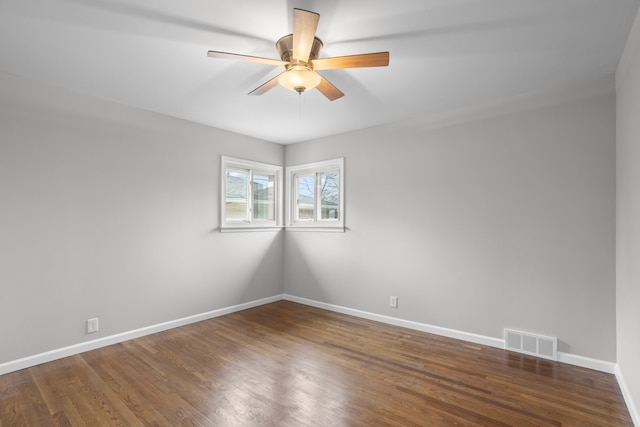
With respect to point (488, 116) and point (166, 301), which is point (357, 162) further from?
point (166, 301)

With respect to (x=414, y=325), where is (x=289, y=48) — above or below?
above

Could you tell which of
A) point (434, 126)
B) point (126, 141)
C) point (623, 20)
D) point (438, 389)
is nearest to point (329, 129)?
point (434, 126)

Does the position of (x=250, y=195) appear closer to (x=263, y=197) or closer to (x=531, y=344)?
(x=263, y=197)

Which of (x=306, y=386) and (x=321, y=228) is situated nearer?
(x=306, y=386)

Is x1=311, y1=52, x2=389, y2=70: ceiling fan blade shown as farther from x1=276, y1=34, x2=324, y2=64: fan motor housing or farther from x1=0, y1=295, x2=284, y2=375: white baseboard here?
x1=0, y1=295, x2=284, y2=375: white baseboard

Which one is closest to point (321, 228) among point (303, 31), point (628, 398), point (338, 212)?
point (338, 212)

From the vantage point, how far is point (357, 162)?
426cm

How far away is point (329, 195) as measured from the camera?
4.73m

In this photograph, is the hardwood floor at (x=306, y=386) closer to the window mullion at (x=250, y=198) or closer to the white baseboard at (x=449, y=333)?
the white baseboard at (x=449, y=333)

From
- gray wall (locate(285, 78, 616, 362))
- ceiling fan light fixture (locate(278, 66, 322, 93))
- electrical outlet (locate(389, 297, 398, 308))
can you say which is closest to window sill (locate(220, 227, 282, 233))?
gray wall (locate(285, 78, 616, 362))

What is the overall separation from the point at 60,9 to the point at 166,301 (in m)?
2.86

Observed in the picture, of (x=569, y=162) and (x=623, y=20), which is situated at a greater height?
(x=623, y=20)

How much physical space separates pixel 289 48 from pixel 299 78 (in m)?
0.20

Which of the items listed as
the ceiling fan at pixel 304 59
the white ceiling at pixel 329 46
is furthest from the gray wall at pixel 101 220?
the ceiling fan at pixel 304 59
